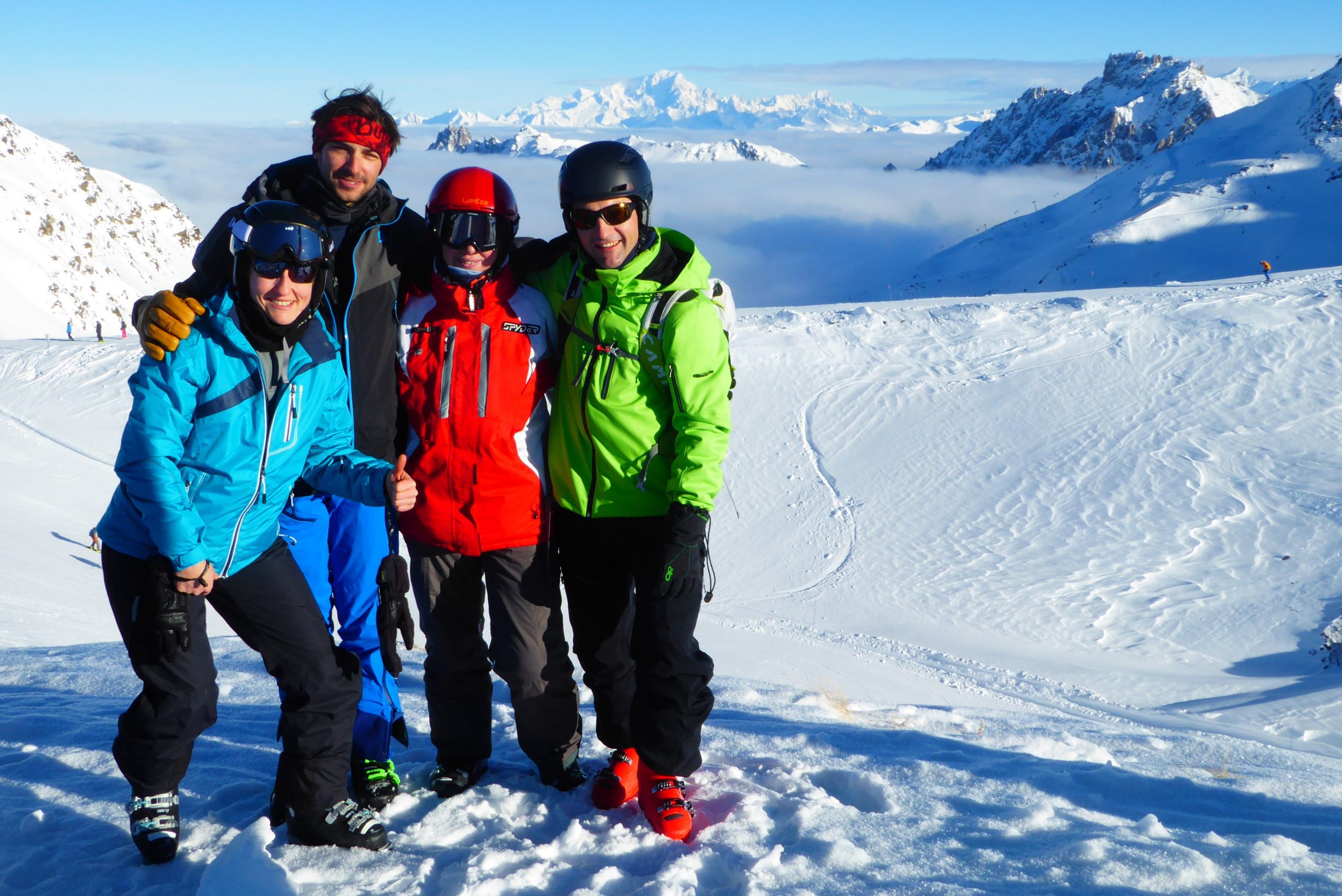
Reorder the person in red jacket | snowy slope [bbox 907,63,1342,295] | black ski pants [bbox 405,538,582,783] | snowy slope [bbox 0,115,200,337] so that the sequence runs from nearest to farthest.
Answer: the person in red jacket < black ski pants [bbox 405,538,582,783] < snowy slope [bbox 907,63,1342,295] < snowy slope [bbox 0,115,200,337]

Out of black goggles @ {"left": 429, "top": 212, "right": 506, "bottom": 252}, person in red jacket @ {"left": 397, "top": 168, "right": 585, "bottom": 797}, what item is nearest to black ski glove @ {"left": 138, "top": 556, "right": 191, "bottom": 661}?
person in red jacket @ {"left": 397, "top": 168, "right": 585, "bottom": 797}

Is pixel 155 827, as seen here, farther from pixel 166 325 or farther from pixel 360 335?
pixel 360 335

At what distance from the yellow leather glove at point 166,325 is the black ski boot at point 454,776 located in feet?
6.03

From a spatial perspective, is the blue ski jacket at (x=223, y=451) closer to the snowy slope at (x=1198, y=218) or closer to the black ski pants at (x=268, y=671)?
the black ski pants at (x=268, y=671)

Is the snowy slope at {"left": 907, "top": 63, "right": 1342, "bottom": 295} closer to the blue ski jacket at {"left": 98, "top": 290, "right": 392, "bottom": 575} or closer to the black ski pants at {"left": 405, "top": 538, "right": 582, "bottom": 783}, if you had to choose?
the black ski pants at {"left": 405, "top": 538, "right": 582, "bottom": 783}

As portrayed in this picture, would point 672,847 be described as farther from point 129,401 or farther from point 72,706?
A: point 129,401

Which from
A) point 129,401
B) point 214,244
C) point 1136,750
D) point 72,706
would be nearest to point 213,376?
point 214,244

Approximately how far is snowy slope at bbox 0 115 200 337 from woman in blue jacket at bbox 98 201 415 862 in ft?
254

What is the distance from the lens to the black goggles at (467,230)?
321cm

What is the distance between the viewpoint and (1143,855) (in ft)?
9.35

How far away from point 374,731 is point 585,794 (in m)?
0.85

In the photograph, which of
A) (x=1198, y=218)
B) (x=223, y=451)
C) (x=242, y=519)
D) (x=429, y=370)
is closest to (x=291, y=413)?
(x=223, y=451)

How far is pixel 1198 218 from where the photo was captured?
62312mm

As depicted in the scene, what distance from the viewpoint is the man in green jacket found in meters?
3.15
